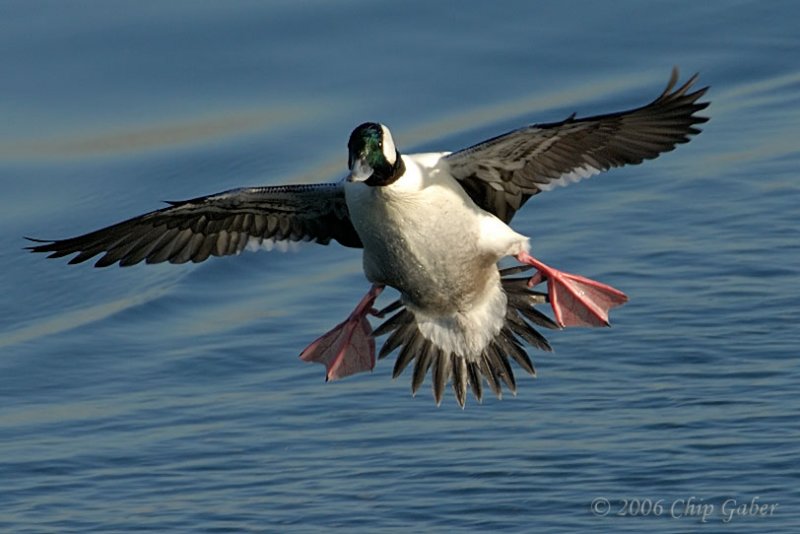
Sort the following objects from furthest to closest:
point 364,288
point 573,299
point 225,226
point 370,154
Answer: point 364,288 → point 225,226 → point 573,299 → point 370,154

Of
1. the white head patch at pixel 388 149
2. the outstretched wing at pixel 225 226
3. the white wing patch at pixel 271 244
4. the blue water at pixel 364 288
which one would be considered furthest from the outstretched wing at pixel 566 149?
the blue water at pixel 364 288

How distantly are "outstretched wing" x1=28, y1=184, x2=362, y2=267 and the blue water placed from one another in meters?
0.92

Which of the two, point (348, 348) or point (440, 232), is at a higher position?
point (440, 232)

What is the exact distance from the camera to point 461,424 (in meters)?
9.66

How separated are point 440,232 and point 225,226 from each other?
1348mm

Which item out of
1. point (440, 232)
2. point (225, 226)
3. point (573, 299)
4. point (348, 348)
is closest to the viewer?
point (440, 232)

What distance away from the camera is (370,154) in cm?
812

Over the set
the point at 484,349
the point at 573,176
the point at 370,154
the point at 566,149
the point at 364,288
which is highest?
the point at 370,154

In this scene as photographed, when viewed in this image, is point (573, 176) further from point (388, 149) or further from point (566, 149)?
point (388, 149)

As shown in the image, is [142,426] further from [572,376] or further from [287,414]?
[572,376]

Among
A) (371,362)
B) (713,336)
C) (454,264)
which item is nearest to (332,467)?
(371,362)

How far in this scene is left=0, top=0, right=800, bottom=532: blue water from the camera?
909 cm

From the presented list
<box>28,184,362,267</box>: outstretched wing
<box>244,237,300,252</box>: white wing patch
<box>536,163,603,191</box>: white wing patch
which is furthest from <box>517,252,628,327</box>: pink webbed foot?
<box>244,237,300,252</box>: white wing patch

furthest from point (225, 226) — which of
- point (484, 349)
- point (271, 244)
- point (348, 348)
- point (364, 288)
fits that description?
point (364, 288)
